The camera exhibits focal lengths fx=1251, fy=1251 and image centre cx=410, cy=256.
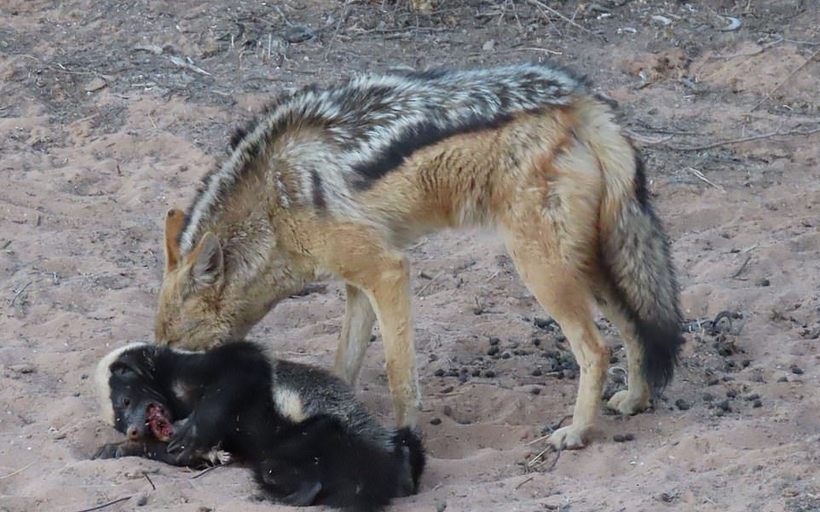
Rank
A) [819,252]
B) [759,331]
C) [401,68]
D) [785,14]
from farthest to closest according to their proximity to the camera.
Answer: [785,14] < [401,68] < [819,252] < [759,331]

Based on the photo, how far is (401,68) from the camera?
38.9ft

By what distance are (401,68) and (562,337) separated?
4.29m

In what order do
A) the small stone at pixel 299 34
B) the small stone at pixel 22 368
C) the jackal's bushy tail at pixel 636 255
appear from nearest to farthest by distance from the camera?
the jackal's bushy tail at pixel 636 255 < the small stone at pixel 22 368 < the small stone at pixel 299 34

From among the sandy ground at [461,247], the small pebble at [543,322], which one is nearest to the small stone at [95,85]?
the sandy ground at [461,247]

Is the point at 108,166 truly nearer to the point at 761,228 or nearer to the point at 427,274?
the point at 427,274

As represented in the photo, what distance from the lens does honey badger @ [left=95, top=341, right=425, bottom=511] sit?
6.30 metres

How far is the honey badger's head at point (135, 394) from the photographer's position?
23.2ft

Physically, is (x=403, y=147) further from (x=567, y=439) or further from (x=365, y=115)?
→ (x=567, y=439)

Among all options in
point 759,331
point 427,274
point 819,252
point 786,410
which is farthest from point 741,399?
point 427,274

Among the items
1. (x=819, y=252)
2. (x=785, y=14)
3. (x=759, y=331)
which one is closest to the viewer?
(x=759, y=331)

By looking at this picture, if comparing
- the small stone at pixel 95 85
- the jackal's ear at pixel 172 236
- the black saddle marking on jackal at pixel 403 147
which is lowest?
the small stone at pixel 95 85

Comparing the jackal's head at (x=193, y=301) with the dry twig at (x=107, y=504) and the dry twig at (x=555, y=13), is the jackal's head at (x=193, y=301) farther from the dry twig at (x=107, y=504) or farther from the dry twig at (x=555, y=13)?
the dry twig at (x=555, y=13)

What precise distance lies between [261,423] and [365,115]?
6.15 feet

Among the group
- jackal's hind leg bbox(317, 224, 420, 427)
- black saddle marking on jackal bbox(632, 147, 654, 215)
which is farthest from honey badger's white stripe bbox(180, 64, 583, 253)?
black saddle marking on jackal bbox(632, 147, 654, 215)
